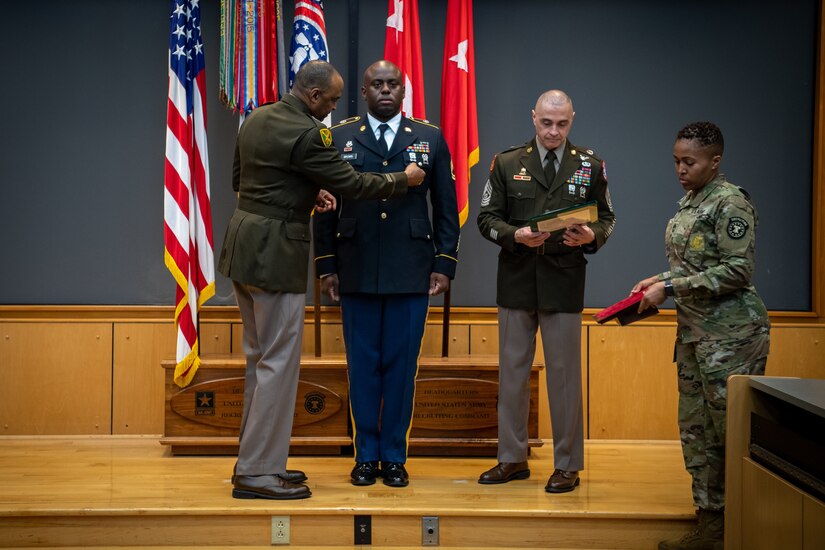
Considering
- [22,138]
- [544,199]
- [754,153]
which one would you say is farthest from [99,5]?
[754,153]

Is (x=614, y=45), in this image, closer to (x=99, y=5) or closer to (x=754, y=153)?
(x=754, y=153)

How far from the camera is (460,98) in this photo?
4.28 meters

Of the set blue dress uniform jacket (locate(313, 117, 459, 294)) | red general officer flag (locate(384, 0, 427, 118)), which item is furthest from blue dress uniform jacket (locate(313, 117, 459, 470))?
red general officer flag (locate(384, 0, 427, 118))

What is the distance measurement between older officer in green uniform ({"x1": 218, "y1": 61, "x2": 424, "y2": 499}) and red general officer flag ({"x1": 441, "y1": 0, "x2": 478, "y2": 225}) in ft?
3.28

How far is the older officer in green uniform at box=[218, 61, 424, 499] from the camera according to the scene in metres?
3.18

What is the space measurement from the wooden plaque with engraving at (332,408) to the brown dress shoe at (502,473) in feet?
1.44

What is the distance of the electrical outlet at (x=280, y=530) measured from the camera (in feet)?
10.5

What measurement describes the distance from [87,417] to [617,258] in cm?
270

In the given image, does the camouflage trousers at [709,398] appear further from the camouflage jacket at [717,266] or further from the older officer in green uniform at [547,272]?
the older officer in green uniform at [547,272]

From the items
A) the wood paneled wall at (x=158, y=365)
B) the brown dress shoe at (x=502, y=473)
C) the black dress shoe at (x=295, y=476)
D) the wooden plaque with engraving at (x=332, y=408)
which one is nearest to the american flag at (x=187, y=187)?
the wooden plaque with engraving at (x=332, y=408)

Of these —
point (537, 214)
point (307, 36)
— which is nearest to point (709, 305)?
point (537, 214)

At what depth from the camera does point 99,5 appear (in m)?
4.45

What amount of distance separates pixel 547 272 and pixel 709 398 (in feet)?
2.44

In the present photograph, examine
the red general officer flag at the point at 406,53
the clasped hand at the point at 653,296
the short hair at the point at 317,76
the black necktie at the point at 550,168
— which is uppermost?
the red general officer flag at the point at 406,53
